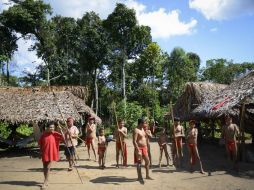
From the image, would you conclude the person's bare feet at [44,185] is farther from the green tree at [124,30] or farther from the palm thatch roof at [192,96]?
the green tree at [124,30]

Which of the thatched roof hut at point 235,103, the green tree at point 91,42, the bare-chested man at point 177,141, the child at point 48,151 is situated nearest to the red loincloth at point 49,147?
the child at point 48,151

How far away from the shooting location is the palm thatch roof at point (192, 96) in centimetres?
2144

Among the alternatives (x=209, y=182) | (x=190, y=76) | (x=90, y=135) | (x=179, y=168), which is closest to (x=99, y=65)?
(x=190, y=76)

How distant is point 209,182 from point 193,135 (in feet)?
5.64

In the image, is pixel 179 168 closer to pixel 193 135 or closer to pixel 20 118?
pixel 193 135

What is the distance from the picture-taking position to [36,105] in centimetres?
1705

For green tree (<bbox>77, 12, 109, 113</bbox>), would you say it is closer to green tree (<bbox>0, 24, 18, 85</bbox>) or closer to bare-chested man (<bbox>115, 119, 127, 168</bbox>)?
green tree (<bbox>0, 24, 18, 85</bbox>)

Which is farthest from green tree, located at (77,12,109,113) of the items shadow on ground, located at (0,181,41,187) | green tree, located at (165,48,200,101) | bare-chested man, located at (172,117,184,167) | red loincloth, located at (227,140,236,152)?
shadow on ground, located at (0,181,41,187)

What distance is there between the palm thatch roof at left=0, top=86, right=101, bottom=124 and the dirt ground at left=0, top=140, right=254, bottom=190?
3228 millimetres

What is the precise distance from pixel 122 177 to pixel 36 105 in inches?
327

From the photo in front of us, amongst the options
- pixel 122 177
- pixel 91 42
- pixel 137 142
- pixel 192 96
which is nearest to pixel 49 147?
pixel 137 142

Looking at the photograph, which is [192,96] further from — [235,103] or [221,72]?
[221,72]

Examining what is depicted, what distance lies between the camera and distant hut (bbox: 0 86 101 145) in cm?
1634

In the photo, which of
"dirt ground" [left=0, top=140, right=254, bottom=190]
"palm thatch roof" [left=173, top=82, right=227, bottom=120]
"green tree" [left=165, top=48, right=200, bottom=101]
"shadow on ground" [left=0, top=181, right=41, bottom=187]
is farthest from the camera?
"green tree" [left=165, top=48, right=200, bottom=101]
